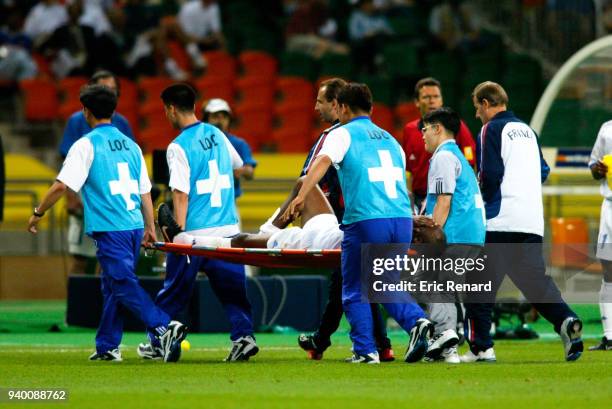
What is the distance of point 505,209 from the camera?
1179 centimetres

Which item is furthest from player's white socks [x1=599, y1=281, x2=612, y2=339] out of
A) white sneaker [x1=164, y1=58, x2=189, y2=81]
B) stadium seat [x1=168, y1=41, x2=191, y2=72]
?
stadium seat [x1=168, y1=41, x2=191, y2=72]

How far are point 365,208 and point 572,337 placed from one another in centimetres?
195

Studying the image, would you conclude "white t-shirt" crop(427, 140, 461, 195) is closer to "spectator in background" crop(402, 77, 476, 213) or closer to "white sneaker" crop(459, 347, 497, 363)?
"white sneaker" crop(459, 347, 497, 363)

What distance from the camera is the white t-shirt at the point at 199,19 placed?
25938mm

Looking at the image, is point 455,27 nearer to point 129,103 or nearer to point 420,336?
point 129,103

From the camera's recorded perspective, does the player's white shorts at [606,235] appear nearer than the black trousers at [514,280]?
No

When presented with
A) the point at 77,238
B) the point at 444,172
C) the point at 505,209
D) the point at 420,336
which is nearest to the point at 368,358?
the point at 420,336

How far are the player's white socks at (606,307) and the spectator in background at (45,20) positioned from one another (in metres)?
14.4

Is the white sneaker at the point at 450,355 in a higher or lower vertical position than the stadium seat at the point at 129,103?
lower

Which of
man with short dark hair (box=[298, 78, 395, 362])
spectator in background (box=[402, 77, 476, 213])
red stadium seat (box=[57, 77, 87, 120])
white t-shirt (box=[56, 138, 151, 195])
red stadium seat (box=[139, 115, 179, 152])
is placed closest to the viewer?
white t-shirt (box=[56, 138, 151, 195])

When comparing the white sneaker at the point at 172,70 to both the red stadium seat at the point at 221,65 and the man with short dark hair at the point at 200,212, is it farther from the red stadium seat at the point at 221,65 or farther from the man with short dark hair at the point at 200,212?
the man with short dark hair at the point at 200,212

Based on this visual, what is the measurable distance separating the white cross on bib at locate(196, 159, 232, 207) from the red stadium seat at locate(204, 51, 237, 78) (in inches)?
529

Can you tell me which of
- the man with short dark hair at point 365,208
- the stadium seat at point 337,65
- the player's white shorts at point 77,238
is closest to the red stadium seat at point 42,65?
the stadium seat at point 337,65

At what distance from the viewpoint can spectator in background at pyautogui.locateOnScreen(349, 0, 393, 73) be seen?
2519 cm
